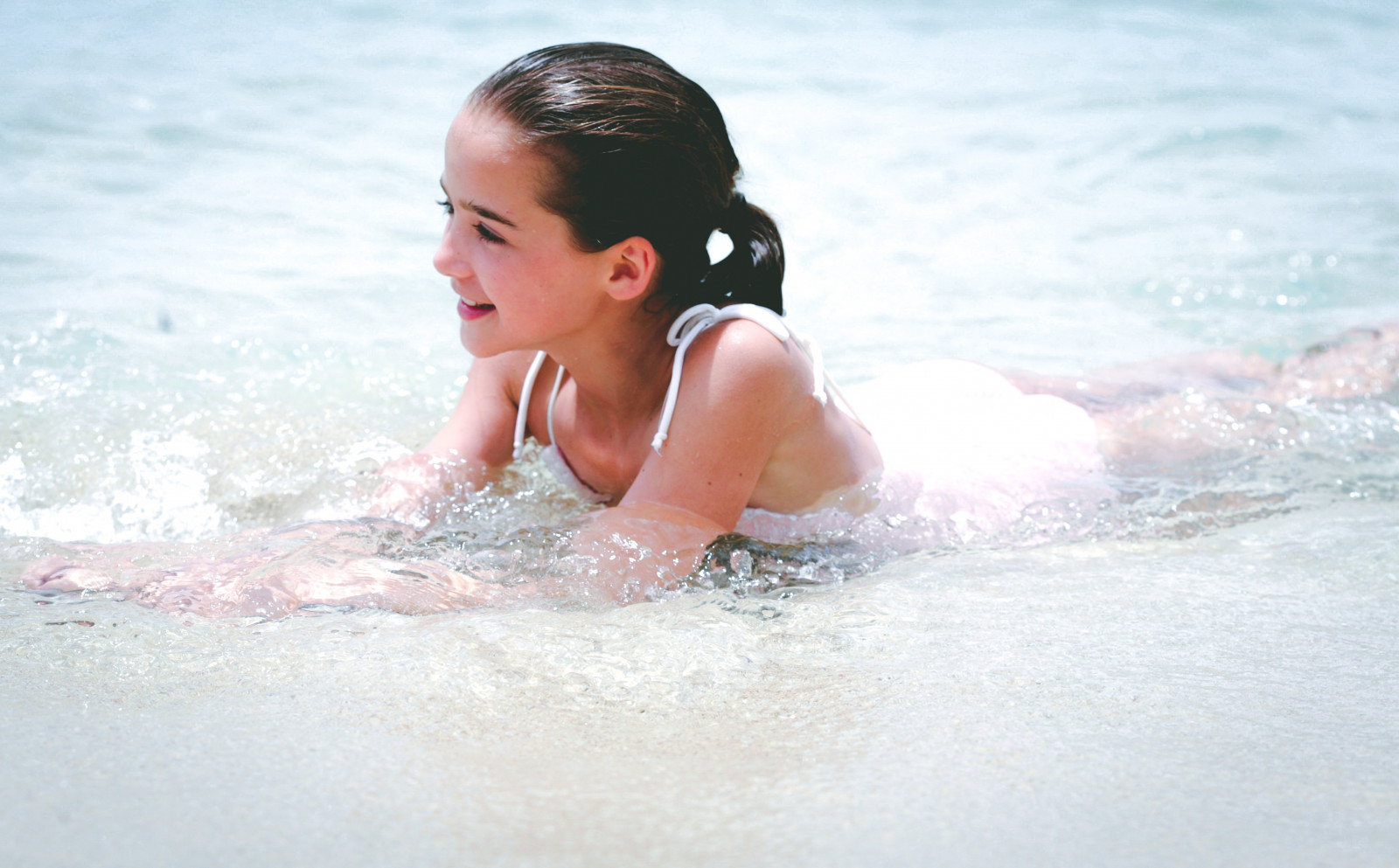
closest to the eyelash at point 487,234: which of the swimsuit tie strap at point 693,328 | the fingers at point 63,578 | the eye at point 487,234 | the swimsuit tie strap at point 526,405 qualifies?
the eye at point 487,234

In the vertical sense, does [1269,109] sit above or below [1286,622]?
above

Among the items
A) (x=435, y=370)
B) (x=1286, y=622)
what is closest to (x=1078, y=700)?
(x=1286, y=622)

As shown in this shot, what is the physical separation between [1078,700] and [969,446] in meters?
1.37

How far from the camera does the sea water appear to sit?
1.30m

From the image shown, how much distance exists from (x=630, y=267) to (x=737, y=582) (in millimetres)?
638

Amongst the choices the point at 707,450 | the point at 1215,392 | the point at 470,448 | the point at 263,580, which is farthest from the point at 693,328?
the point at 1215,392

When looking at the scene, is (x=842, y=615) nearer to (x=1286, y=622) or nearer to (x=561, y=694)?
(x=561, y=694)

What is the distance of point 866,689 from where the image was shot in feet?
5.52

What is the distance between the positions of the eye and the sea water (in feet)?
1.97

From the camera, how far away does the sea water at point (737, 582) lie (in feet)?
4.27

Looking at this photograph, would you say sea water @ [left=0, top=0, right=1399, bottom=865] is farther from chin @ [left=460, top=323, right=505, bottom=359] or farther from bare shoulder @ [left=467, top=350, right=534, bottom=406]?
chin @ [left=460, top=323, right=505, bottom=359]

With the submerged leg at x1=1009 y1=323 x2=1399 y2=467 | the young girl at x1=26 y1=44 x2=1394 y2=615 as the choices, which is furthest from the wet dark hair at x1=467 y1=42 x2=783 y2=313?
the submerged leg at x1=1009 y1=323 x2=1399 y2=467

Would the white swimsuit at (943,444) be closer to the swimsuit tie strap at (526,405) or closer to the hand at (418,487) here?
the swimsuit tie strap at (526,405)

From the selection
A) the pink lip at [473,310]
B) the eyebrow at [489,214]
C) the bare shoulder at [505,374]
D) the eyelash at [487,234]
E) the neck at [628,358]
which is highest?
the eyebrow at [489,214]
